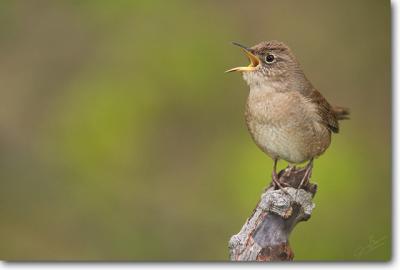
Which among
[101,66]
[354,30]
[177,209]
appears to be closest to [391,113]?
[354,30]

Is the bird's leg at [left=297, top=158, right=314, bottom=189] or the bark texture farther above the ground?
the bird's leg at [left=297, top=158, right=314, bottom=189]

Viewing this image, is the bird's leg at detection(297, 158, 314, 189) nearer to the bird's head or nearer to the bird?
the bird

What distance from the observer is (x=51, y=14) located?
5.74 meters

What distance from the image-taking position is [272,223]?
4.69 m

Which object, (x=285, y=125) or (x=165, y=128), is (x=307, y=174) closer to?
(x=285, y=125)

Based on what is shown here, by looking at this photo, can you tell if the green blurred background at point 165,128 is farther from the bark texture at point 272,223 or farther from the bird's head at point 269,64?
the bark texture at point 272,223

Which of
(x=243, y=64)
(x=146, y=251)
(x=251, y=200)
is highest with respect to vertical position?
(x=243, y=64)

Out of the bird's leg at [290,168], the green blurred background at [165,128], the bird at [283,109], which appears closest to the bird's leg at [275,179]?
the bird at [283,109]

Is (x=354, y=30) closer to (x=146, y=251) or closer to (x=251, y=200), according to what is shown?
(x=251, y=200)

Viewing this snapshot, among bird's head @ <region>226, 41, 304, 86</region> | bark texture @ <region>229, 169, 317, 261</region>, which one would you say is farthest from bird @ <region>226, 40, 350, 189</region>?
bark texture @ <region>229, 169, 317, 261</region>

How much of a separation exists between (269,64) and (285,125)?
37 cm

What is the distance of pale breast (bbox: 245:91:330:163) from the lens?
5.02 m

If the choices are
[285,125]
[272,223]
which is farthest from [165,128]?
[272,223]

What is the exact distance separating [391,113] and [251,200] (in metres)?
1.00
